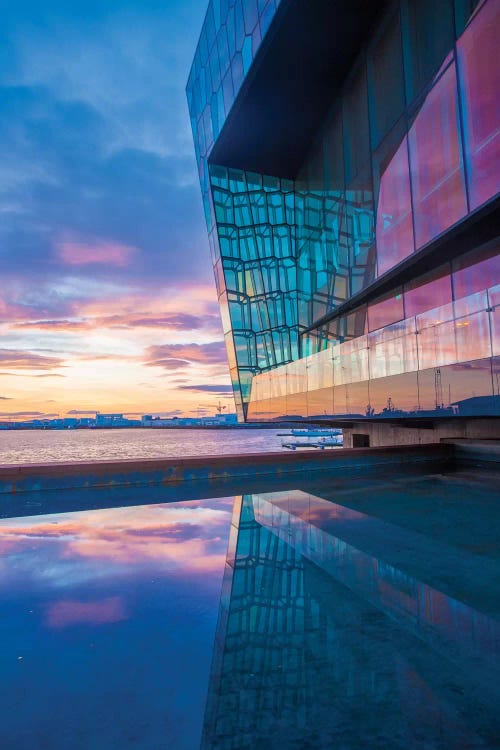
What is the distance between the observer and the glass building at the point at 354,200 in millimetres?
12203

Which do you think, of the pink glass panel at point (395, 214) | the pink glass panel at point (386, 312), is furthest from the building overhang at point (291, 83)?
the pink glass panel at point (386, 312)

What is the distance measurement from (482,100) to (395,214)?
427cm

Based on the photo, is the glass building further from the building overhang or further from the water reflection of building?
the water reflection of building

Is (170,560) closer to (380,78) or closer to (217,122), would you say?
(380,78)

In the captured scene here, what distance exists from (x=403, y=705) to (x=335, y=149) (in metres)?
22.1

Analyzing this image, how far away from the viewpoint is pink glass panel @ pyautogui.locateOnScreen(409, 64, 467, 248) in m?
12.9

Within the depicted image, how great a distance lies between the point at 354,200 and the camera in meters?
19.0

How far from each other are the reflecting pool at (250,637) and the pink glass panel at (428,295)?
33.9 feet

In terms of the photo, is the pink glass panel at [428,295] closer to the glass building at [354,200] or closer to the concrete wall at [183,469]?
the glass building at [354,200]

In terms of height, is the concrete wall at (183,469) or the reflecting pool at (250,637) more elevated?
the concrete wall at (183,469)

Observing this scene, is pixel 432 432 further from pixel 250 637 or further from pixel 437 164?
pixel 250 637

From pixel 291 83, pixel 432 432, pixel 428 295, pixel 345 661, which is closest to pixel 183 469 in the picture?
pixel 345 661

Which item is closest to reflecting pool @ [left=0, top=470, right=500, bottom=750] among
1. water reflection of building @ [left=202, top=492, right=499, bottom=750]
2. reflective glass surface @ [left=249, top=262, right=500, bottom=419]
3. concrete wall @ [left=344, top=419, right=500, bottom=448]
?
water reflection of building @ [left=202, top=492, right=499, bottom=750]

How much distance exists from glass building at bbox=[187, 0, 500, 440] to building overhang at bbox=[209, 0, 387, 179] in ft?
0.21
